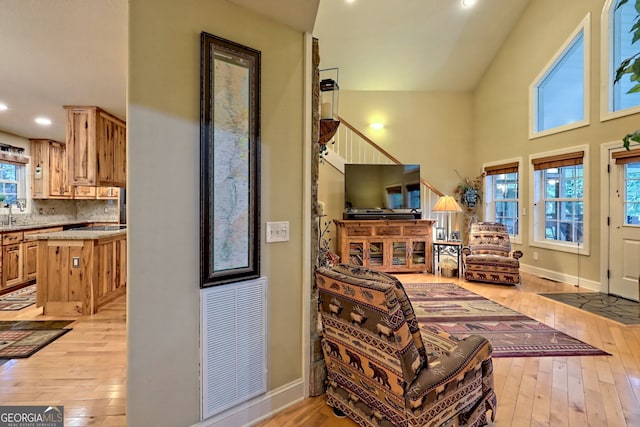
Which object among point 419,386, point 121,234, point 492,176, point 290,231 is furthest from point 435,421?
point 492,176

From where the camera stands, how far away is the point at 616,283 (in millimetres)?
4406

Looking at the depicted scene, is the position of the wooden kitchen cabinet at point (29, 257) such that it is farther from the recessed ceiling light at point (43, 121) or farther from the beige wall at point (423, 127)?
the beige wall at point (423, 127)

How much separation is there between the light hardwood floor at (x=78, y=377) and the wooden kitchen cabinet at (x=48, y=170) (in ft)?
12.3

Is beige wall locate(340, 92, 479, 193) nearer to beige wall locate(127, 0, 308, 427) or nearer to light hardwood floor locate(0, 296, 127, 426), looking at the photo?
beige wall locate(127, 0, 308, 427)

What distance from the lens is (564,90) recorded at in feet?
17.5

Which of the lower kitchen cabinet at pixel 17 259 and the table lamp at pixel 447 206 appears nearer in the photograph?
the lower kitchen cabinet at pixel 17 259

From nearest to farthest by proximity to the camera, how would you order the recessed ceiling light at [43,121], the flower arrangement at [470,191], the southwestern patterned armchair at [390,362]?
1. the southwestern patterned armchair at [390,362]
2. the recessed ceiling light at [43,121]
3. the flower arrangement at [470,191]

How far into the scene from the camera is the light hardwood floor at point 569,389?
74.8 inches

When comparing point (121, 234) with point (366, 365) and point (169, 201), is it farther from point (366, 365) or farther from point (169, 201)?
point (366, 365)

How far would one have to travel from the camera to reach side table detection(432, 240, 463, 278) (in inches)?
224

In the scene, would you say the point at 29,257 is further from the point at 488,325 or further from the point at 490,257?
the point at 490,257

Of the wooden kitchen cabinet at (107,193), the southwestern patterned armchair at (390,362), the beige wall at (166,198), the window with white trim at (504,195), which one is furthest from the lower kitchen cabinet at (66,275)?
the window with white trim at (504,195)

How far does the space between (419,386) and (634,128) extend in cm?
481

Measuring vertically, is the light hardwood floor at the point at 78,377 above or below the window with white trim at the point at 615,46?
below
